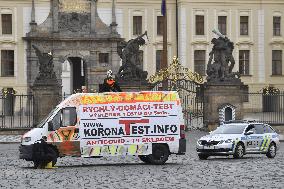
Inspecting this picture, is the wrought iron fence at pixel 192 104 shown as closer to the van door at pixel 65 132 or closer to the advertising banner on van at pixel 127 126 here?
the advertising banner on van at pixel 127 126

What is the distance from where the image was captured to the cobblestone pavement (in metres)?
24.0

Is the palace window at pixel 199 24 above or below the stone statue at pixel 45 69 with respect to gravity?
above

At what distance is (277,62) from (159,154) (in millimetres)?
49946

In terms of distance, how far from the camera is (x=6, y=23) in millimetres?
76750

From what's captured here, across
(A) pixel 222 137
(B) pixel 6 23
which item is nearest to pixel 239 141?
(A) pixel 222 137

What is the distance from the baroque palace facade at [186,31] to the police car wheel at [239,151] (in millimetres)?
40528

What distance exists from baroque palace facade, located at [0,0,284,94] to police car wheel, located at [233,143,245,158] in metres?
40.5

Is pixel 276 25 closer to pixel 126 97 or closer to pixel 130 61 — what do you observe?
pixel 130 61

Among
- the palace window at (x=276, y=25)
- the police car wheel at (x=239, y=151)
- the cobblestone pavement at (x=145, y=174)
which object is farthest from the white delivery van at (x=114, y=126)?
the palace window at (x=276, y=25)

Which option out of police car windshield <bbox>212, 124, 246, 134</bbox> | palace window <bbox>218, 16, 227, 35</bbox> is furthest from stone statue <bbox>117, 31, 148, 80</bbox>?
palace window <bbox>218, 16, 227, 35</bbox>

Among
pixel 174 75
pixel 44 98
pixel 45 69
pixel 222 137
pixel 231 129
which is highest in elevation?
pixel 45 69

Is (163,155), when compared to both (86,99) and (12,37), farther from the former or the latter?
(12,37)

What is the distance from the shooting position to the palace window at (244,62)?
262ft

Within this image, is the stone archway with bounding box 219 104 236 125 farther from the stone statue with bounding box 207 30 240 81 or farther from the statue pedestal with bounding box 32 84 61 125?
the statue pedestal with bounding box 32 84 61 125
